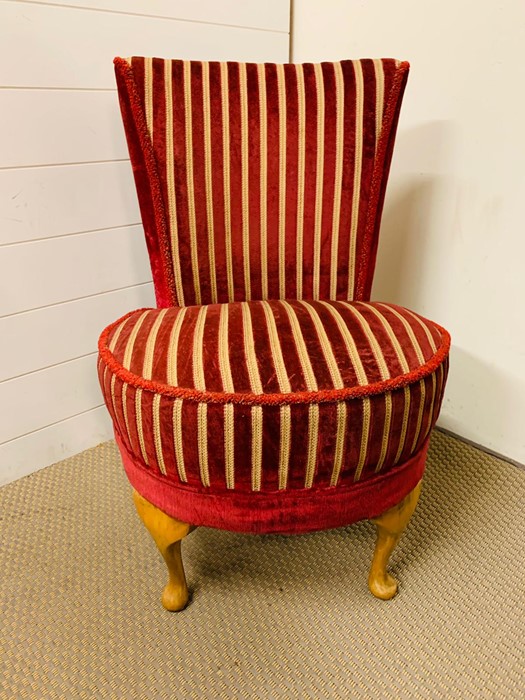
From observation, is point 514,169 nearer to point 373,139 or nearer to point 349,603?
point 373,139

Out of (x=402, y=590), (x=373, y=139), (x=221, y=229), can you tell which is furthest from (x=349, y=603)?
(x=373, y=139)

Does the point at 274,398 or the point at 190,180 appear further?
the point at 190,180

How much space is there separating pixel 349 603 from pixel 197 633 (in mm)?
255

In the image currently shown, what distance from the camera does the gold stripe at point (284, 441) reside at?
1.98 feet

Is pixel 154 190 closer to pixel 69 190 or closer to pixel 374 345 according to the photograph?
pixel 69 190

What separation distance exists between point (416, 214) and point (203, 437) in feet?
2.58

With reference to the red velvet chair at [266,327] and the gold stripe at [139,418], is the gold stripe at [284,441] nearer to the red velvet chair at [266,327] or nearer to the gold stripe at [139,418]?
the red velvet chair at [266,327]

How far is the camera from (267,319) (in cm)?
72

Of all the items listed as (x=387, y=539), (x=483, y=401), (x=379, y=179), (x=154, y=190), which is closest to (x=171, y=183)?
(x=154, y=190)

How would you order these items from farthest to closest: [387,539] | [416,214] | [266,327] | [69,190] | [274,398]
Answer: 1. [416,214]
2. [69,190]
3. [387,539]
4. [266,327]
5. [274,398]

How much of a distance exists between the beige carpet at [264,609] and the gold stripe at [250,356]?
461mm

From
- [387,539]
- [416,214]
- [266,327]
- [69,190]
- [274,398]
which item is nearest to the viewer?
[274,398]

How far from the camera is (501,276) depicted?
1053 mm

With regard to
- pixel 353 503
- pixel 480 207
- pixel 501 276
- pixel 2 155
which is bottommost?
pixel 353 503
